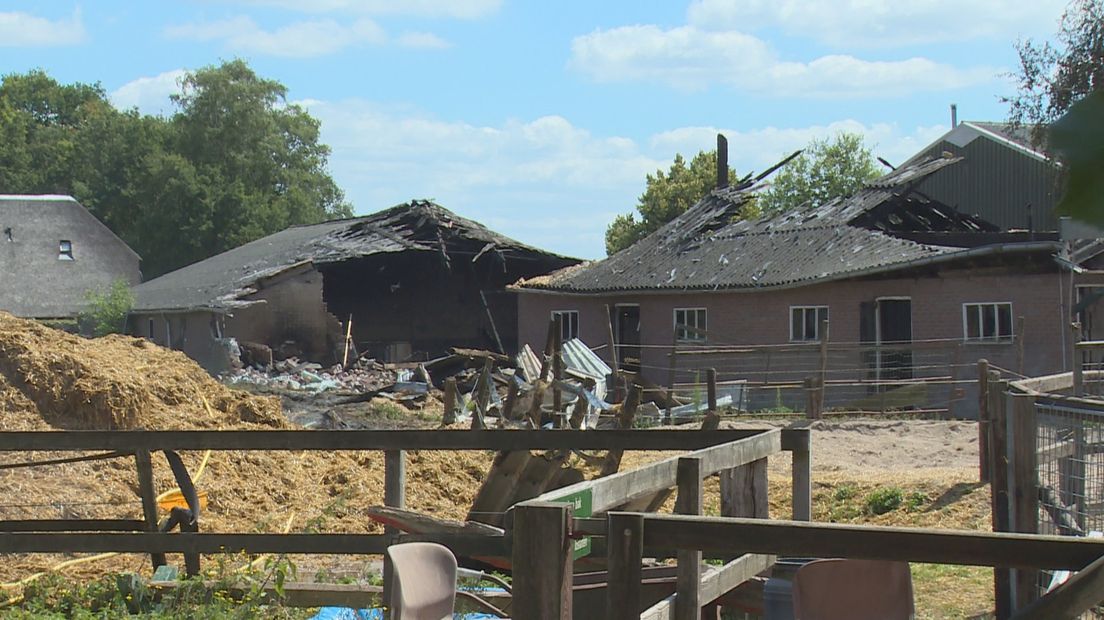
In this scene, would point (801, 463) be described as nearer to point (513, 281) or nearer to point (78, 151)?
point (513, 281)

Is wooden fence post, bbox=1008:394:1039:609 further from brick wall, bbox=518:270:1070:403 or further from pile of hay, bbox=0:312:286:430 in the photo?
brick wall, bbox=518:270:1070:403

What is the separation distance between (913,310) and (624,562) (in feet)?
77.5

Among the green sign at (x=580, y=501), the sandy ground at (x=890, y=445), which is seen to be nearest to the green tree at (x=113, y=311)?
the sandy ground at (x=890, y=445)

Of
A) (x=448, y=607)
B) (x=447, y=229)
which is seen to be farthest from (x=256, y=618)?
(x=447, y=229)

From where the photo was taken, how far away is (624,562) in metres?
3.32

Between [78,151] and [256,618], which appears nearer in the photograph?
[256,618]

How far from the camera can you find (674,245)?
3441 centimetres

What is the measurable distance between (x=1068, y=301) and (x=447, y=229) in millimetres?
21328

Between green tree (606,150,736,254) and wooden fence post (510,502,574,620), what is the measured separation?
58086 millimetres

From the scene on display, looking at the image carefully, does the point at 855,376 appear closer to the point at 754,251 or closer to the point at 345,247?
the point at 754,251

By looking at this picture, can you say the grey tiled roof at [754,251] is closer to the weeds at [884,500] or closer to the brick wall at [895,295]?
the brick wall at [895,295]

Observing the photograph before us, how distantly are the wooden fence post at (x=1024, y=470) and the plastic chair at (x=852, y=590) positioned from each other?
290cm

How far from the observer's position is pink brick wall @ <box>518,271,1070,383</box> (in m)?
24.3

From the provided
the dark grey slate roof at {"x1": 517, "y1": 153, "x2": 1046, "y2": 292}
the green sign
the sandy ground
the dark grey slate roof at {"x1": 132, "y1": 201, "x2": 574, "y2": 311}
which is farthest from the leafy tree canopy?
the green sign
